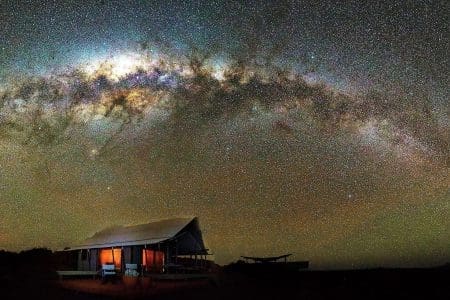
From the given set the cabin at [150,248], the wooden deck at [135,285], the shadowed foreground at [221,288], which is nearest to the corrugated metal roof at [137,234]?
the cabin at [150,248]

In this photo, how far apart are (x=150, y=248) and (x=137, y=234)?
1.99m

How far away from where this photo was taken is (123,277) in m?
31.4

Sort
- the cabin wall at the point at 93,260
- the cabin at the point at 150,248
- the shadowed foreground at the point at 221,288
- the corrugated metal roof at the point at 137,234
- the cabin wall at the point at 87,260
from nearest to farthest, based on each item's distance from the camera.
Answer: the shadowed foreground at the point at 221,288 → the cabin at the point at 150,248 → the corrugated metal roof at the point at 137,234 → the cabin wall at the point at 93,260 → the cabin wall at the point at 87,260

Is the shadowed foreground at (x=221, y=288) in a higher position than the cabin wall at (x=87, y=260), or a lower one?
lower

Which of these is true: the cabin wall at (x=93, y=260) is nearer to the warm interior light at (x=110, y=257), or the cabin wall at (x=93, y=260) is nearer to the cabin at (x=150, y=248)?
the cabin at (x=150, y=248)

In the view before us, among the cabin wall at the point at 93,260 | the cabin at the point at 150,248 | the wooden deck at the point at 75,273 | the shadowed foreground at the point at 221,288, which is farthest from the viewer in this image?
the cabin wall at the point at 93,260

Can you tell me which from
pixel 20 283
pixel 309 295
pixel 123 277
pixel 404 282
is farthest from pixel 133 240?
pixel 404 282

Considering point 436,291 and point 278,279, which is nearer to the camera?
point 436,291

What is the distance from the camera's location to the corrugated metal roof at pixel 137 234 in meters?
35.8

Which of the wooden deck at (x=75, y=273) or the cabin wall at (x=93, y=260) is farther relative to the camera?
the cabin wall at (x=93, y=260)

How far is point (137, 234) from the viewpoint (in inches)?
1502

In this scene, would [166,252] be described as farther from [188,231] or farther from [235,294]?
[235,294]

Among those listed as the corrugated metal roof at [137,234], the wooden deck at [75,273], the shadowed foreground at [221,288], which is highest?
the corrugated metal roof at [137,234]

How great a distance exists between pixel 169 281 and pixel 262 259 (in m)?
10.7
